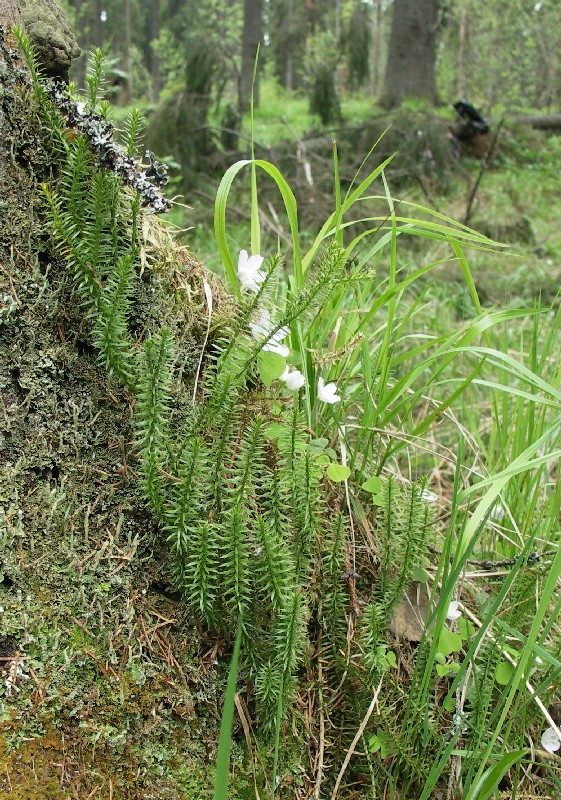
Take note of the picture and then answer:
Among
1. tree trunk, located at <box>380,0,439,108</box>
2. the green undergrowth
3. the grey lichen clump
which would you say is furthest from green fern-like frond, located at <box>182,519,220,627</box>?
tree trunk, located at <box>380,0,439,108</box>

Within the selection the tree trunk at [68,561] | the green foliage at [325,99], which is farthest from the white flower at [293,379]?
the green foliage at [325,99]

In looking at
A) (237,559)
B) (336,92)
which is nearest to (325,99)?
(336,92)

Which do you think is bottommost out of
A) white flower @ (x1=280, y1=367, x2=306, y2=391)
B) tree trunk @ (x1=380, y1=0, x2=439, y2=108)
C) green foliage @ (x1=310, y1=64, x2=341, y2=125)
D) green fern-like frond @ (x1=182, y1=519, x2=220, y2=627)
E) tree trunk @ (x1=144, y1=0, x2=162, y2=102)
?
green fern-like frond @ (x1=182, y1=519, x2=220, y2=627)

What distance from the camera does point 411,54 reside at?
1324cm

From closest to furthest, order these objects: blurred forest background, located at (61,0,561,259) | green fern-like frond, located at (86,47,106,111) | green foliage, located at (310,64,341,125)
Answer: green fern-like frond, located at (86,47,106,111) → blurred forest background, located at (61,0,561,259) → green foliage, located at (310,64,341,125)

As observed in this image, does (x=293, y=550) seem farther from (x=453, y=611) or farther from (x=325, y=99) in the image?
(x=325, y=99)

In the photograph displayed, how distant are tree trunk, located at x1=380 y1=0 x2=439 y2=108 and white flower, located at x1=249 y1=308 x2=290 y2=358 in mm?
13380

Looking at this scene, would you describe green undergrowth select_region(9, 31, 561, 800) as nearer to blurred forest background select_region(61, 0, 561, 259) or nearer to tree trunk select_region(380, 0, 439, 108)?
blurred forest background select_region(61, 0, 561, 259)

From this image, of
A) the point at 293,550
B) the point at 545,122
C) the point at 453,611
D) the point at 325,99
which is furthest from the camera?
the point at 545,122

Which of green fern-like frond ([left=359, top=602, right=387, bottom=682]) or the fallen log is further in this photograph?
the fallen log

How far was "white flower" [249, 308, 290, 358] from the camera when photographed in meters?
1.30

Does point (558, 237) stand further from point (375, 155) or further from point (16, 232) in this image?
point (16, 232)

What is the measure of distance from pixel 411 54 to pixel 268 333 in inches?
549

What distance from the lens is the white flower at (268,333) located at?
130cm
